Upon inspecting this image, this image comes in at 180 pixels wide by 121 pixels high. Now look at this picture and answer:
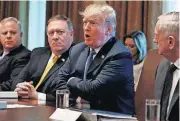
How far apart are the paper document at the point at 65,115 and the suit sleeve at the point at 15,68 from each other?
60.3 inches

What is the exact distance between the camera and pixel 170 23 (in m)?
Result: 1.95

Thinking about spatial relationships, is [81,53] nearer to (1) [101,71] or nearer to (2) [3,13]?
(1) [101,71]

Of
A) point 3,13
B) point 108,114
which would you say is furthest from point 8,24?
point 108,114

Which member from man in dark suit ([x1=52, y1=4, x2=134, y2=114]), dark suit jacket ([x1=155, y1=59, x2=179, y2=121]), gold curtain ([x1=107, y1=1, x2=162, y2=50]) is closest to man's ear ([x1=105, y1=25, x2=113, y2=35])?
man in dark suit ([x1=52, y1=4, x2=134, y2=114])

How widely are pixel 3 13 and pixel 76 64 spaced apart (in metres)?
2.48

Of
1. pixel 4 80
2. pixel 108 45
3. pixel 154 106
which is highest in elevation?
pixel 108 45

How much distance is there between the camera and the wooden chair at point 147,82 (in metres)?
2.37

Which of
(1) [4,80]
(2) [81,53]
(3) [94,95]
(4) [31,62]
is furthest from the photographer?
(1) [4,80]

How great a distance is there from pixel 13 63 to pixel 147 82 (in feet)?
4.92

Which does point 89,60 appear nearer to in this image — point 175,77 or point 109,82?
point 109,82

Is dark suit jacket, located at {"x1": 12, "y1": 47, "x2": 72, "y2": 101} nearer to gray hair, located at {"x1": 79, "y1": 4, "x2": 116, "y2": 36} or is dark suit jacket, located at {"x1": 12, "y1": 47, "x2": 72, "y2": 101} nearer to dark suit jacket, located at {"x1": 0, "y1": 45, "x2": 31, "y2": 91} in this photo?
dark suit jacket, located at {"x1": 0, "y1": 45, "x2": 31, "y2": 91}

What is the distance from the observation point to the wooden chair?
7.78 ft

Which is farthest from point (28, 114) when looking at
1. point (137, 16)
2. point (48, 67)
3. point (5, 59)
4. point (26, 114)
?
point (137, 16)

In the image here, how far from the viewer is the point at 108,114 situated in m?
1.55
